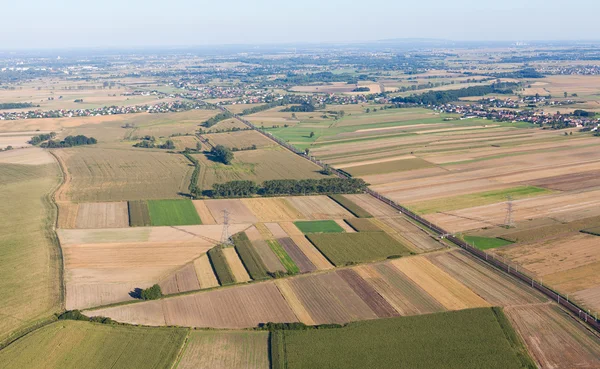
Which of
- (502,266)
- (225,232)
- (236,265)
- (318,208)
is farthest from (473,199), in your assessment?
(236,265)

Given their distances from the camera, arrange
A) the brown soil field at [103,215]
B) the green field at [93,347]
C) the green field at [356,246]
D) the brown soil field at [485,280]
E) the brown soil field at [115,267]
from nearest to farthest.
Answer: the green field at [93,347] → the brown soil field at [485,280] → the brown soil field at [115,267] → the green field at [356,246] → the brown soil field at [103,215]

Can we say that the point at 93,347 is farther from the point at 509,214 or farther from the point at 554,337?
the point at 509,214

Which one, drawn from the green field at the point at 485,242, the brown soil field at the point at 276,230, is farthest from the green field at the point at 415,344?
the brown soil field at the point at 276,230

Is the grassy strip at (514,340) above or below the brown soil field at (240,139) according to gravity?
below

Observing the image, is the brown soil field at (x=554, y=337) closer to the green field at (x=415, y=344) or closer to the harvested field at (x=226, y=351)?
the green field at (x=415, y=344)

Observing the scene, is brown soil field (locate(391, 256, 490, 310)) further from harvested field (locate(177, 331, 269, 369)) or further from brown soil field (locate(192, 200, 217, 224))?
brown soil field (locate(192, 200, 217, 224))
